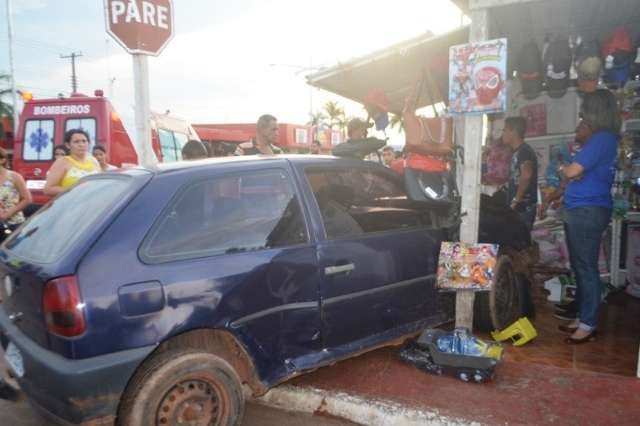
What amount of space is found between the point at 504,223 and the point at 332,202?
6.37 ft

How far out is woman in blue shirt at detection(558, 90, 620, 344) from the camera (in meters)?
3.66

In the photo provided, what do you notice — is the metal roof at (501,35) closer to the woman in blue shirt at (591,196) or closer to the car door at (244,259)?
the woman in blue shirt at (591,196)

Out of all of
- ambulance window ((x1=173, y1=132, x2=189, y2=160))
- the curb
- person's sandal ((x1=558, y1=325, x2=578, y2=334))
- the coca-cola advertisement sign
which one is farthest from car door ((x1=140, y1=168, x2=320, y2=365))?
ambulance window ((x1=173, y1=132, x2=189, y2=160))

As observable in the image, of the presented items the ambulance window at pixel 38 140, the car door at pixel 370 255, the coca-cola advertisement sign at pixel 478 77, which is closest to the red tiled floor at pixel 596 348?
the car door at pixel 370 255

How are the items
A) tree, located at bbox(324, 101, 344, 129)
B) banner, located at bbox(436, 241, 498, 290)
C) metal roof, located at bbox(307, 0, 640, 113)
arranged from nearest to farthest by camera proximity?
1. banner, located at bbox(436, 241, 498, 290)
2. metal roof, located at bbox(307, 0, 640, 113)
3. tree, located at bbox(324, 101, 344, 129)

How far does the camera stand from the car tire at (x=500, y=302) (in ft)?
13.2

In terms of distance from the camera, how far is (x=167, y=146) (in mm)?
9781

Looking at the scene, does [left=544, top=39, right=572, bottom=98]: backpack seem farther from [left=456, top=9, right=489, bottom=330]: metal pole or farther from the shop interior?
[left=456, top=9, right=489, bottom=330]: metal pole

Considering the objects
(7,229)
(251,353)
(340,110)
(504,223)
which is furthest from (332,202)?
(340,110)

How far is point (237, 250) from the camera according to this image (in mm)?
2607

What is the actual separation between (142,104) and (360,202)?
2.19m

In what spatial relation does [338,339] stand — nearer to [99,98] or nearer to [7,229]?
[7,229]

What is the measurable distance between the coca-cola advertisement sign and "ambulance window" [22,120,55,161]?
23.1 feet

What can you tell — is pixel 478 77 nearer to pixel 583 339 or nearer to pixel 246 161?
pixel 246 161
